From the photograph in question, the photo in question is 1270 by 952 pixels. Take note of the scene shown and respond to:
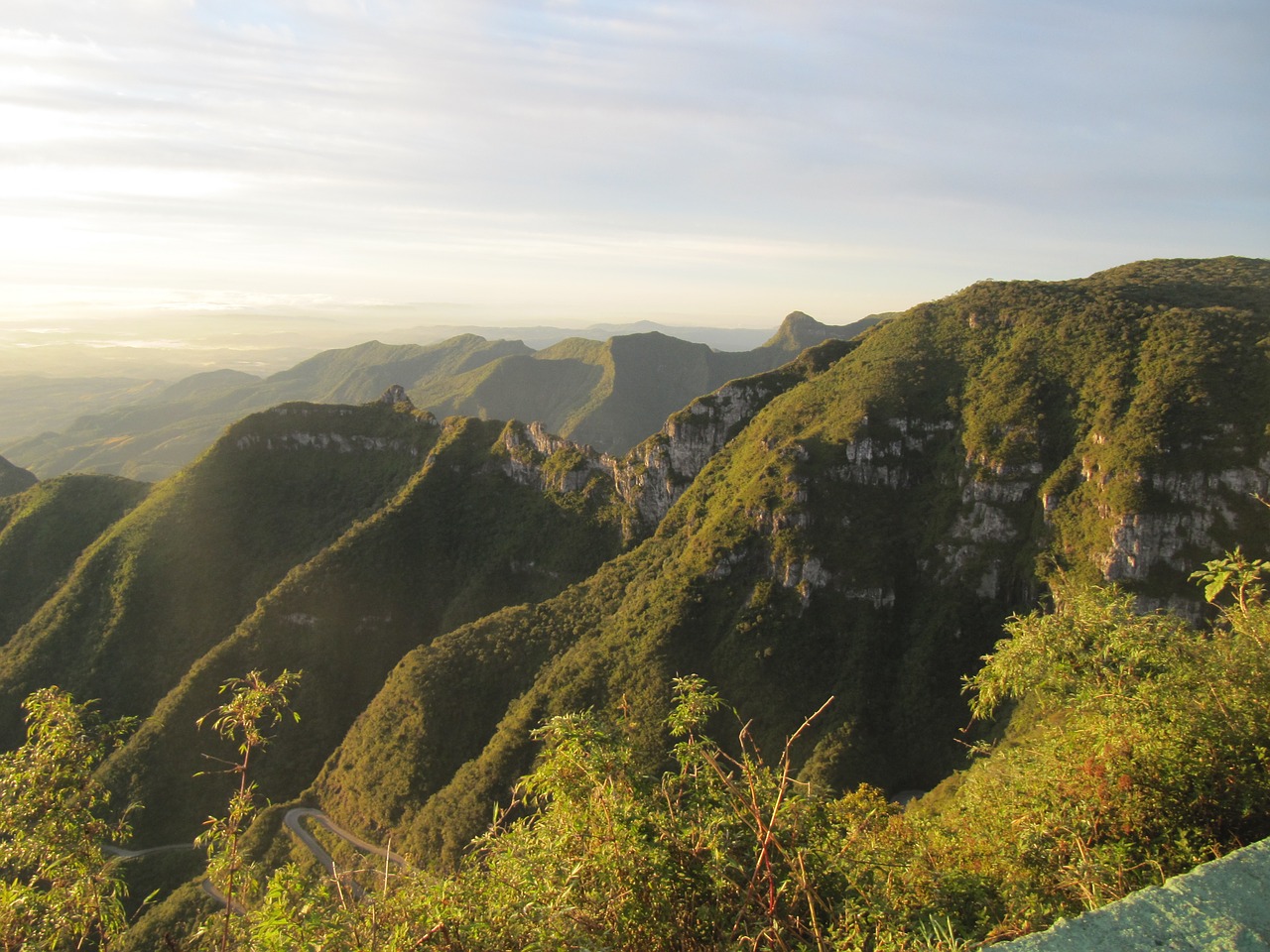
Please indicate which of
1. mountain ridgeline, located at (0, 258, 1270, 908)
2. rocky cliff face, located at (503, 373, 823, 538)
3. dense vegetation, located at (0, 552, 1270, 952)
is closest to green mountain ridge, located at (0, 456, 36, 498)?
mountain ridgeline, located at (0, 258, 1270, 908)

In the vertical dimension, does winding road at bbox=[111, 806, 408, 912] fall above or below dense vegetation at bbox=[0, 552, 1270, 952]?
below

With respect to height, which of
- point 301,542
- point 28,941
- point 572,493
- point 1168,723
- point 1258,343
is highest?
point 1258,343

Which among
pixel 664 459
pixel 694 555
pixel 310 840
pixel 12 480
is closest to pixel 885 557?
pixel 694 555

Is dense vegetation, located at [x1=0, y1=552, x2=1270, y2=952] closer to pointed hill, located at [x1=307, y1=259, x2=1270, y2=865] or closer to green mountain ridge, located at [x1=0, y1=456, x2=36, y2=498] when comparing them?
pointed hill, located at [x1=307, y1=259, x2=1270, y2=865]

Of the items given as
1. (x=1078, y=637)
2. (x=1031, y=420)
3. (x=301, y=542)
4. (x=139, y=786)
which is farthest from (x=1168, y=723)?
(x=301, y=542)

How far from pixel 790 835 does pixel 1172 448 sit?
7640cm

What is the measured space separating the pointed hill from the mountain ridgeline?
34cm

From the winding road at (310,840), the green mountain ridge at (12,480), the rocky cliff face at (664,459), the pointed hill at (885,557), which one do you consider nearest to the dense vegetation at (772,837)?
the pointed hill at (885,557)

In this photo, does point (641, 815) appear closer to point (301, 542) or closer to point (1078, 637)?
point (1078, 637)

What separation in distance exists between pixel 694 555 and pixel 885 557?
74.8ft

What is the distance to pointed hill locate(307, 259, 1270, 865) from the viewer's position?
6162 cm

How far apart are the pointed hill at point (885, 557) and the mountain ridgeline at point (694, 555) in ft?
1.13

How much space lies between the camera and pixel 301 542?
101688mm

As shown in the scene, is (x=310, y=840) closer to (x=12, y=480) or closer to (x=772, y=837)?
(x=772, y=837)
